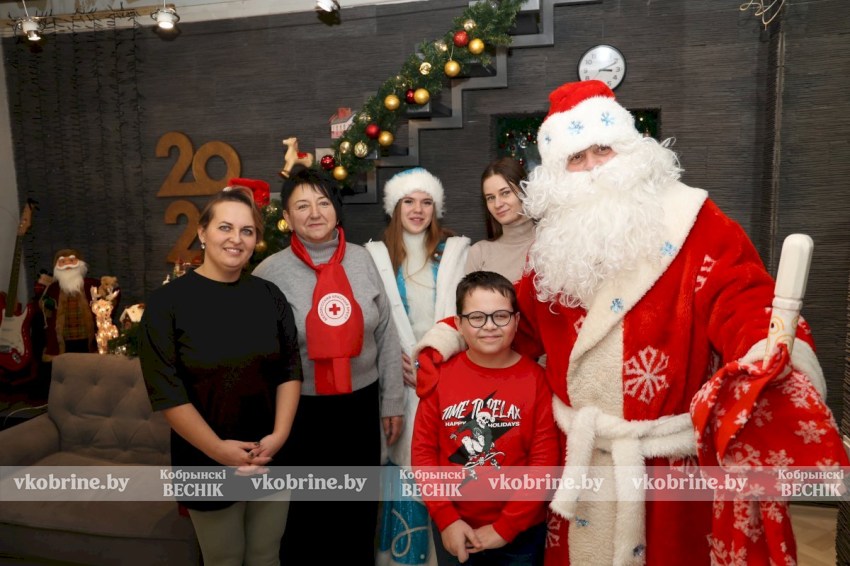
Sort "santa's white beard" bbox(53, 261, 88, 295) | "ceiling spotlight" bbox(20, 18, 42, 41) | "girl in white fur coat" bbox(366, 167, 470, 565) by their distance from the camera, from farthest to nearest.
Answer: "santa's white beard" bbox(53, 261, 88, 295) → "ceiling spotlight" bbox(20, 18, 42, 41) → "girl in white fur coat" bbox(366, 167, 470, 565)

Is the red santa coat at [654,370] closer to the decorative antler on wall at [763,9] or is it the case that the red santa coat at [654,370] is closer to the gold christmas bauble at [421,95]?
the gold christmas bauble at [421,95]

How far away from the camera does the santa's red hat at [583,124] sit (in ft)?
4.70

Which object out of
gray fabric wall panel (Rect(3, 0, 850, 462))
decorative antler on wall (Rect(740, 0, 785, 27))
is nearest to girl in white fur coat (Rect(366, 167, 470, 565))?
gray fabric wall panel (Rect(3, 0, 850, 462))

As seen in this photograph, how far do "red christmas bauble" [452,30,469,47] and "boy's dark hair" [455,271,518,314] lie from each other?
5.90ft

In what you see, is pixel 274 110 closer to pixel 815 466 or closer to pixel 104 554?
pixel 104 554

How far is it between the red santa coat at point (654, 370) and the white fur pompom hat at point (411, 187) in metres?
1.35

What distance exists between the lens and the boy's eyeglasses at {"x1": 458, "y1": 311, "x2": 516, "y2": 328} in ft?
4.99

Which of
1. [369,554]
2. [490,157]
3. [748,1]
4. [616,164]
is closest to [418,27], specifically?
[490,157]

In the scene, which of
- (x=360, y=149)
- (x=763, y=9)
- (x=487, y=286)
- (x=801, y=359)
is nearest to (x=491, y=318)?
(x=487, y=286)

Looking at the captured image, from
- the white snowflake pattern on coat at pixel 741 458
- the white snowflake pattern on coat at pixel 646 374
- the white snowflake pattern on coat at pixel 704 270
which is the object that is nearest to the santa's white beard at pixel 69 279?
the white snowflake pattern on coat at pixel 646 374

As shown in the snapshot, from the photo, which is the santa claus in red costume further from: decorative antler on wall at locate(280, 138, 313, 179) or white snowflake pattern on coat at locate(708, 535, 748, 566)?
decorative antler on wall at locate(280, 138, 313, 179)

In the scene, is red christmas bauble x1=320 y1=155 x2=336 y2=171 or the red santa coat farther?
red christmas bauble x1=320 y1=155 x2=336 y2=171

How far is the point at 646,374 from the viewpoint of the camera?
1.32 meters

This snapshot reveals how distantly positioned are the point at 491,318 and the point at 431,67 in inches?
75.4
